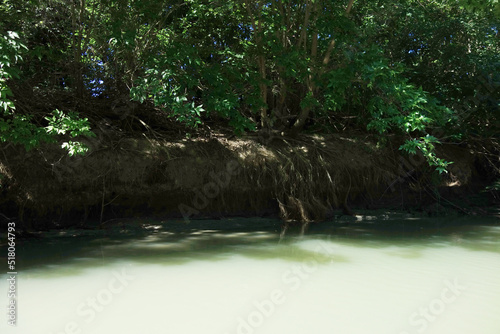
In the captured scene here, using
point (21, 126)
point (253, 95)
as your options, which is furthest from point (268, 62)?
point (21, 126)

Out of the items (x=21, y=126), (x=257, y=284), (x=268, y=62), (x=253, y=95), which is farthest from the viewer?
(x=268, y=62)

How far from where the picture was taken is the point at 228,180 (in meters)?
7.37

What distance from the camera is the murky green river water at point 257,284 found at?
2.82 m

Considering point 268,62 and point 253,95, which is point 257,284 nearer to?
point 253,95

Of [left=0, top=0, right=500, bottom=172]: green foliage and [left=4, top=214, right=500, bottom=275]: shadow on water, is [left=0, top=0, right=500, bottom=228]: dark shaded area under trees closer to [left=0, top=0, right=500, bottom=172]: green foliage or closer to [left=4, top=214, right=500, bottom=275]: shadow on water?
[left=0, top=0, right=500, bottom=172]: green foliage

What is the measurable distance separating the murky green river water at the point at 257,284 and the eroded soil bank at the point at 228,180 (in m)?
0.68

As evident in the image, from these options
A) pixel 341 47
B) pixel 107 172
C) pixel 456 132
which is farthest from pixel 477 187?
A: pixel 107 172

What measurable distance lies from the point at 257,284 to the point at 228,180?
12.5ft

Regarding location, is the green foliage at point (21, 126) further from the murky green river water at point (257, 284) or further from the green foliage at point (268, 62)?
the murky green river water at point (257, 284)

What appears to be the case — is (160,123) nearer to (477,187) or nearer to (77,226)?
(77,226)

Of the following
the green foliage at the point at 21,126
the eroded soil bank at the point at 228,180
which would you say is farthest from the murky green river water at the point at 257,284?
the green foliage at the point at 21,126

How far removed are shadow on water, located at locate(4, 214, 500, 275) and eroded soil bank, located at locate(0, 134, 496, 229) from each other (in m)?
0.33

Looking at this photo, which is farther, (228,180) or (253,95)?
(228,180)

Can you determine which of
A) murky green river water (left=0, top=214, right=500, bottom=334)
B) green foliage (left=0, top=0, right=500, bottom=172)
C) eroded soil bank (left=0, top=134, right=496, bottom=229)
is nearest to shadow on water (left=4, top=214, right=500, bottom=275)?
murky green river water (left=0, top=214, right=500, bottom=334)
